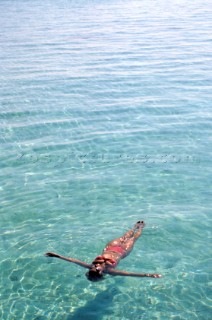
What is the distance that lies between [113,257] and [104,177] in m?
6.76

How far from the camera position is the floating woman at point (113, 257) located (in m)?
11.1

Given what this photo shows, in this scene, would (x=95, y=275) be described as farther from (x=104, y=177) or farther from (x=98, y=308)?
(x=104, y=177)

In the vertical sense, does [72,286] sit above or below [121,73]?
above

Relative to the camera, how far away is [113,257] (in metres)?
12.2

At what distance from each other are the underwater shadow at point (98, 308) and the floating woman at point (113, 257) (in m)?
0.99

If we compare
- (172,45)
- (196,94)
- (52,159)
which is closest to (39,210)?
(52,159)

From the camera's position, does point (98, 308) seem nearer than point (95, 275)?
No

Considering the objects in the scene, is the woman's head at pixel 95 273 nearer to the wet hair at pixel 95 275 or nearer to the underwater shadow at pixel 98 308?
the wet hair at pixel 95 275

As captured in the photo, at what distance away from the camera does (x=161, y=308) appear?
11.9 m

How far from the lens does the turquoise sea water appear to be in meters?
12.5

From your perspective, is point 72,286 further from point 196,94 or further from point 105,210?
point 196,94

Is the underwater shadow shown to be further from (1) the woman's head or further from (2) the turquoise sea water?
(1) the woman's head

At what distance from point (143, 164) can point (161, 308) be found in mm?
8621

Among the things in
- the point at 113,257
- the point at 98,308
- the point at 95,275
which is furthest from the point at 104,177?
the point at 95,275
